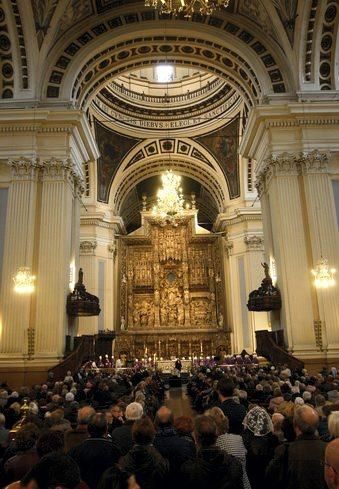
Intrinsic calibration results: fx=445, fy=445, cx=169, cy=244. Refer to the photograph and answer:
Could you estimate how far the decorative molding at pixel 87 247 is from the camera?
21.0 m

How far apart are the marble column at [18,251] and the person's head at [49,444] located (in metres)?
9.19

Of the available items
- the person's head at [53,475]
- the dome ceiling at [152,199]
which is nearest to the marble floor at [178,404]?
the person's head at [53,475]

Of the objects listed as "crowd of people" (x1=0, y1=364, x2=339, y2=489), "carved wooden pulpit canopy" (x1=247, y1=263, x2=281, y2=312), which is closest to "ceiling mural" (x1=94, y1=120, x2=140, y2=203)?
"carved wooden pulpit canopy" (x1=247, y1=263, x2=281, y2=312)

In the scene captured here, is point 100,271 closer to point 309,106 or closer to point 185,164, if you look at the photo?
point 185,164

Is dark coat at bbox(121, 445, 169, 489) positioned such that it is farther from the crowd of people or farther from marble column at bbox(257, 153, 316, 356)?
marble column at bbox(257, 153, 316, 356)

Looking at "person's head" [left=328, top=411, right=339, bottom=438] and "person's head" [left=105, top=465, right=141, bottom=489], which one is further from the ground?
"person's head" [left=328, top=411, right=339, bottom=438]

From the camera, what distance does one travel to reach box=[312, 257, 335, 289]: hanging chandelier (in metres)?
11.1

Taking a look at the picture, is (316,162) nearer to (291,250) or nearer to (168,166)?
(291,250)

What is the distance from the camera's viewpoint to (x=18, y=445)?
264 centimetres

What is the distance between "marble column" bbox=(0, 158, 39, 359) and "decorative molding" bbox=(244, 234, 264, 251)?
38.5ft

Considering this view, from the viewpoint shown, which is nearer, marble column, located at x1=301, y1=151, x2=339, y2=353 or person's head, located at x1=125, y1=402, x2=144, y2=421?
person's head, located at x1=125, y1=402, x2=144, y2=421

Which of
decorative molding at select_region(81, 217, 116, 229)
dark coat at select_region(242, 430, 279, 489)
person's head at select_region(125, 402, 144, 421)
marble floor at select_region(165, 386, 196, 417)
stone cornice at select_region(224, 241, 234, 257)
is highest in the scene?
decorative molding at select_region(81, 217, 116, 229)

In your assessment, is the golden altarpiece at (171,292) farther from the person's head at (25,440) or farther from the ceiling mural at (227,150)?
the person's head at (25,440)

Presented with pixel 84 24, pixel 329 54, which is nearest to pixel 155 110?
pixel 84 24
